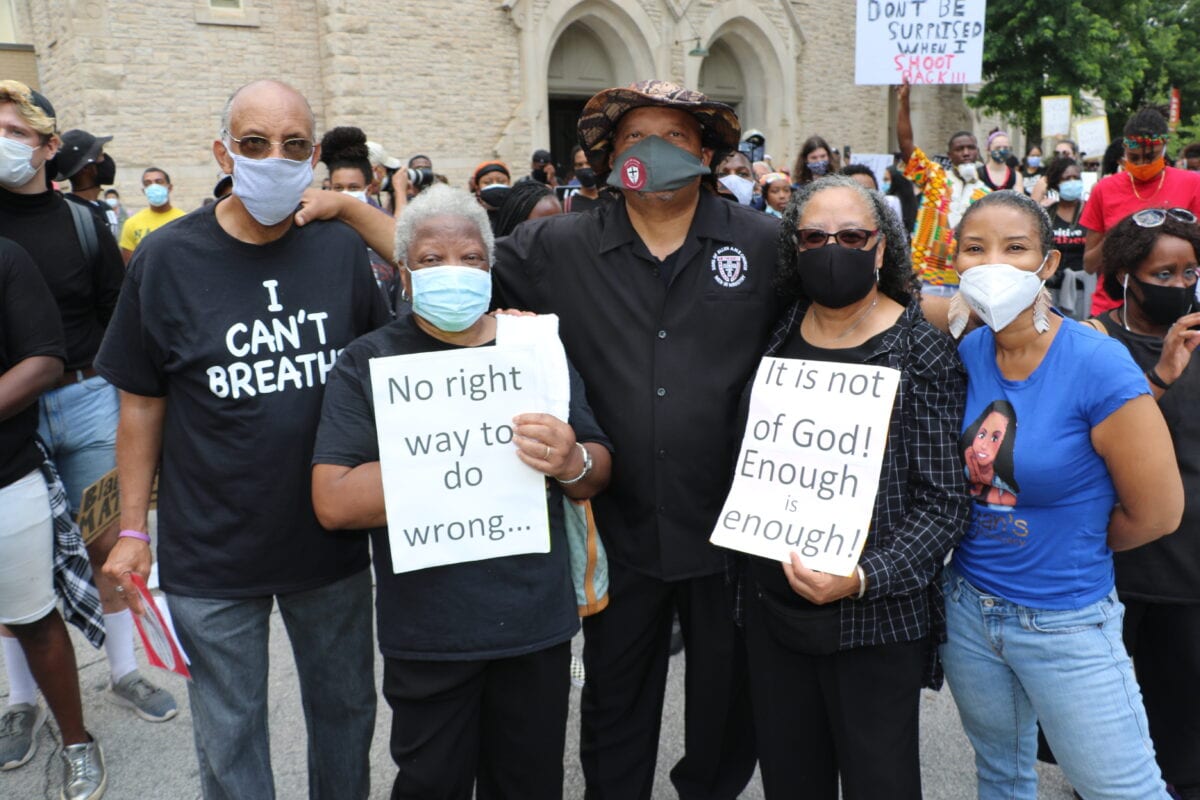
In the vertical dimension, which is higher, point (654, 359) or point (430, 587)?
point (654, 359)

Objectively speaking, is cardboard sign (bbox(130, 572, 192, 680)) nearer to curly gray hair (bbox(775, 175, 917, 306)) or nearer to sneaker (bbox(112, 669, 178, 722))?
sneaker (bbox(112, 669, 178, 722))

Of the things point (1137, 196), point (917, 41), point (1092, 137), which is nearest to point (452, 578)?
point (1137, 196)

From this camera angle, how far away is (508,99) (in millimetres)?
16547

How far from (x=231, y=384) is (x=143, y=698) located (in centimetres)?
211

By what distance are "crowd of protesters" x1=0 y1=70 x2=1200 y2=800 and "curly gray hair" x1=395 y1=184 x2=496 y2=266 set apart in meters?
0.01

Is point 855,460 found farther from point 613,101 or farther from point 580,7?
point 580,7

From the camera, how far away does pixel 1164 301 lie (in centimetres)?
261

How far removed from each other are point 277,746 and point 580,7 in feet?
55.3

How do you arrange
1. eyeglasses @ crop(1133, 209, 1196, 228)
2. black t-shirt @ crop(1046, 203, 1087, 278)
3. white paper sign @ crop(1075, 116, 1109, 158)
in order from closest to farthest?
1. eyeglasses @ crop(1133, 209, 1196, 228)
2. black t-shirt @ crop(1046, 203, 1087, 278)
3. white paper sign @ crop(1075, 116, 1109, 158)

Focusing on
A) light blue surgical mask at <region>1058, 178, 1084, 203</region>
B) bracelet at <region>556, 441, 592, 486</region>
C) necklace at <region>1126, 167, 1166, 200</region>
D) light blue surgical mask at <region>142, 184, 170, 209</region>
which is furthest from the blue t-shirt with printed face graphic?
light blue surgical mask at <region>142, 184, 170, 209</region>

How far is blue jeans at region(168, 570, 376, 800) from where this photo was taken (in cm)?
242

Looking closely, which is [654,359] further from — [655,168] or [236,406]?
[236,406]

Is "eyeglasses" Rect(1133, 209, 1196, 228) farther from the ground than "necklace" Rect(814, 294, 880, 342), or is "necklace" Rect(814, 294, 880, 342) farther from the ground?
"eyeglasses" Rect(1133, 209, 1196, 228)

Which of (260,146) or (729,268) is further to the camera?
(729,268)
